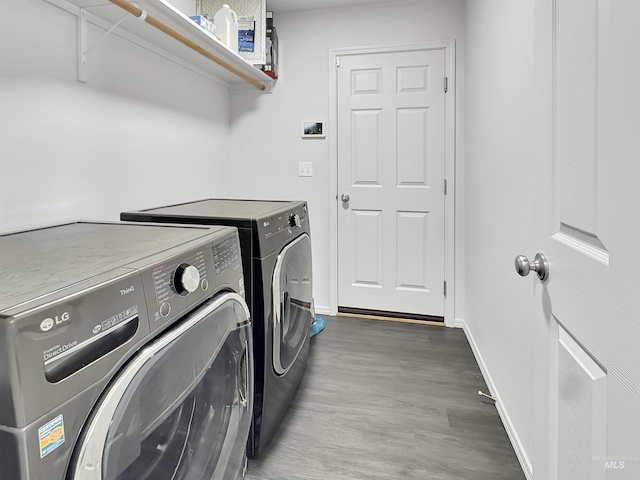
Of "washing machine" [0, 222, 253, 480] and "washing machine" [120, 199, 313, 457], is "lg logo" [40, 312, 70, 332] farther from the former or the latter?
"washing machine" [120, 199, 313, 457]

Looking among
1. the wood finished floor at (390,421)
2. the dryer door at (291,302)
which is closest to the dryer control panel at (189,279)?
the dryer door at (291,302)

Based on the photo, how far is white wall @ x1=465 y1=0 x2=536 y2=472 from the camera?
1.40 metres

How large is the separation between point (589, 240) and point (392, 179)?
7.54 ft

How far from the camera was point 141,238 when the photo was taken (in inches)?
42.5

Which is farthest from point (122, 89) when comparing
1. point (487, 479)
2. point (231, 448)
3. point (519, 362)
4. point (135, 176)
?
point (487, 479)

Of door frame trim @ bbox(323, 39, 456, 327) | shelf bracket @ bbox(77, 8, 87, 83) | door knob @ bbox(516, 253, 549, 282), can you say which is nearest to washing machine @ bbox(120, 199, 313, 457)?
shelf bracket @ bbox(77, 8, 87, 83)

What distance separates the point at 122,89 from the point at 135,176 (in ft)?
1.38

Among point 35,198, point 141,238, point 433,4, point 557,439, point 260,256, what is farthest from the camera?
point 433,4

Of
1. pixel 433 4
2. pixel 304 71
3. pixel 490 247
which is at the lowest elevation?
pixel 490 247

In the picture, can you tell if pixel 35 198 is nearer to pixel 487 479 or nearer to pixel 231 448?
pixel 231 448

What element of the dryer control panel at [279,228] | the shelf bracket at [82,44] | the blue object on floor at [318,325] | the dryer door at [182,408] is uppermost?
the shelf bracket at [82,44]

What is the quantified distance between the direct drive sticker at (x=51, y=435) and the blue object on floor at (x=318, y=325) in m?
2.19

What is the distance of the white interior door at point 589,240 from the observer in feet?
1.77

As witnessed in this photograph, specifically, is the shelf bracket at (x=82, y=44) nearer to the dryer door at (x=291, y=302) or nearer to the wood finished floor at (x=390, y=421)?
the dryer door at (x=291, y=302)
